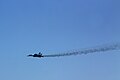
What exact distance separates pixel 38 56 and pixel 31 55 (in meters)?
4.07

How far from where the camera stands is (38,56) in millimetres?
69750

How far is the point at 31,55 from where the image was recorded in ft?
240
